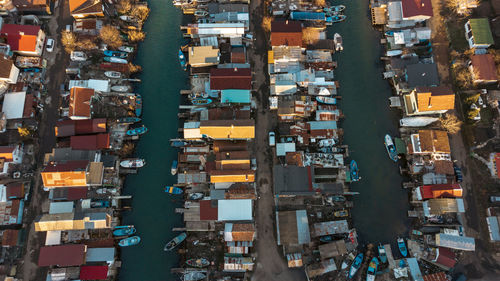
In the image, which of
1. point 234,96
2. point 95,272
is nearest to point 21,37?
point 234,96

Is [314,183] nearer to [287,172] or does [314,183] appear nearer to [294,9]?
[287,172]

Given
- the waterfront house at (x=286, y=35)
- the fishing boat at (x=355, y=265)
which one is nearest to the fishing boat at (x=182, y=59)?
the waterfront house at (x=286, y=35)

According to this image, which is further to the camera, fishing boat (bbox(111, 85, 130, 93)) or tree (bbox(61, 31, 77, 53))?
tree (bbox(61, 31, 77, 53))

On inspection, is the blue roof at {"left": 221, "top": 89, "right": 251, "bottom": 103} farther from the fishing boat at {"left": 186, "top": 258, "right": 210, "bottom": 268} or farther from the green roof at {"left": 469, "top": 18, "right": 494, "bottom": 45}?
the green roof at {"left": 469, "top": 18, "right": 494, "bottom": 45}

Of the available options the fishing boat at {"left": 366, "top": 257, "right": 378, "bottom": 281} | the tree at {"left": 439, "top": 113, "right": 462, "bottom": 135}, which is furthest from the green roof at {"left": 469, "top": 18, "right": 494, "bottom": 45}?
the fishing boat at {"left": 366, "top": 257, "right": 378, "bottom": 281}

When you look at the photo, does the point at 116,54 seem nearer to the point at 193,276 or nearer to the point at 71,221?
the point at 71,221

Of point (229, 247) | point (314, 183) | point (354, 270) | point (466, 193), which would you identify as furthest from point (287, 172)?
point (466, 193)
